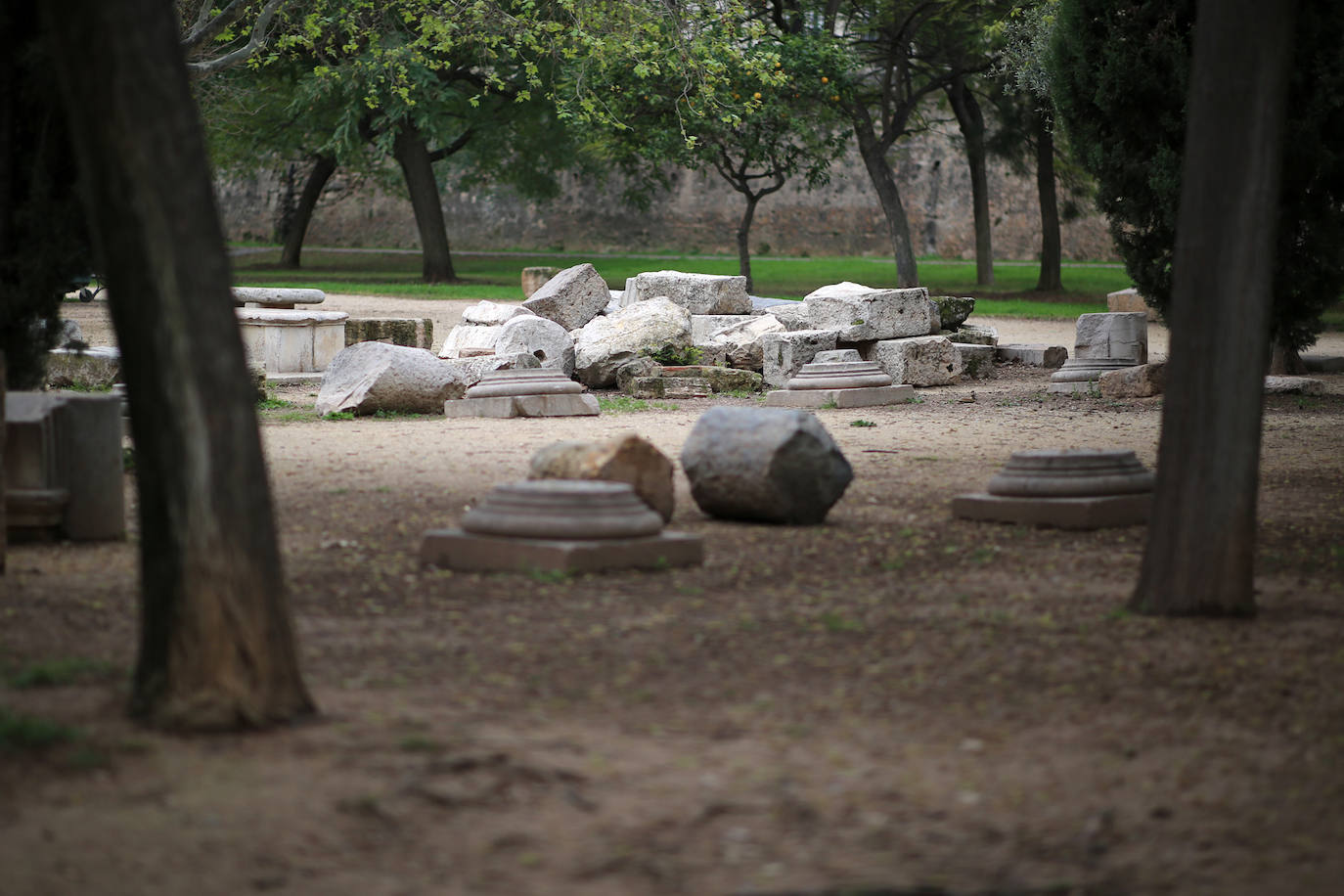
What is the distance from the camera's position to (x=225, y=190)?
4100 centimetres

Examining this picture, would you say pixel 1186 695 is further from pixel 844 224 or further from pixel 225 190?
pixel 225 190

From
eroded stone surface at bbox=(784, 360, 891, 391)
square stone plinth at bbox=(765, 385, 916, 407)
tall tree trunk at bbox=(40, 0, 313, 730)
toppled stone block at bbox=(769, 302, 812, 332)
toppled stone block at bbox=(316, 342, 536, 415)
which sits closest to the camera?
tall tree trunk at bbox=(40, 0, 313, 730)

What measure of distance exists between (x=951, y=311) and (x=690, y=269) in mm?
15042

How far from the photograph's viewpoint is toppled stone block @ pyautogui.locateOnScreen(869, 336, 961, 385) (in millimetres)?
15438

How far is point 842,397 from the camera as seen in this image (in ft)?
45.0

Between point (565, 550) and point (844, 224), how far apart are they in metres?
34.3

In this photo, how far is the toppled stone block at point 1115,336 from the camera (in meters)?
15.3

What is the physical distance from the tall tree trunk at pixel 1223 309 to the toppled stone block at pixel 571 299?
12.0 metres

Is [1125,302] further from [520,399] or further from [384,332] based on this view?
[520,399]

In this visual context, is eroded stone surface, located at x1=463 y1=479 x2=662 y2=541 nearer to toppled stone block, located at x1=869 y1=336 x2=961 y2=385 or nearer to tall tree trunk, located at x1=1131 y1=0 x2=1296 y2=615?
tall tree trunk, located at x1=1131 y1=0 x2=1296 y2=615

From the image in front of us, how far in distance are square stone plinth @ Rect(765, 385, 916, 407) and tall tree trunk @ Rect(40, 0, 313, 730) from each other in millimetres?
10332

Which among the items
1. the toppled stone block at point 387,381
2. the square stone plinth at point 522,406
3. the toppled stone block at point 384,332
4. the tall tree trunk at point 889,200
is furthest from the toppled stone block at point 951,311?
the tall tree trunk at point 889,200

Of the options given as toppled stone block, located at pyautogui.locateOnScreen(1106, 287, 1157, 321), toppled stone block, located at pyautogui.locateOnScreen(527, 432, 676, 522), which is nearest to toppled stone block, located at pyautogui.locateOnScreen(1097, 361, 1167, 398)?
toppled stone block, located at pyautogui.locateOnScreen(1106, 287, 1157, 321)

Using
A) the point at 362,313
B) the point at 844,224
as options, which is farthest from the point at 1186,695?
the point at 844,224
